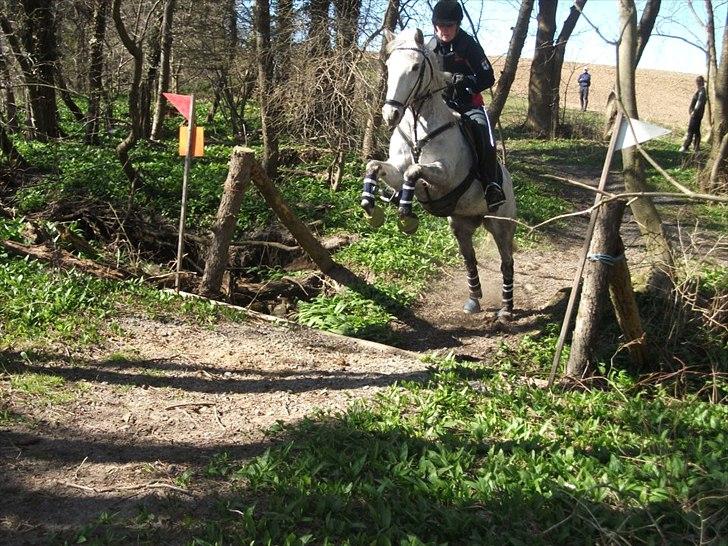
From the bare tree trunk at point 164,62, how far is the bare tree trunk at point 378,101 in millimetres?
4288

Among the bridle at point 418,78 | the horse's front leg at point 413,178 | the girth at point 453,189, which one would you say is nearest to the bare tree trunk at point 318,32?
the girth at point 453,189

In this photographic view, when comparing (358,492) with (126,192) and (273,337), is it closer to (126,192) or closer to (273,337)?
(273,337)

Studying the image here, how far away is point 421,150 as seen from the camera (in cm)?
762

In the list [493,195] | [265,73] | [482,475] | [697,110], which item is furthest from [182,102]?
[697,110]

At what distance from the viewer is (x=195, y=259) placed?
11422mm

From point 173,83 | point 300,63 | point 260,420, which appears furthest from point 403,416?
point 173,83

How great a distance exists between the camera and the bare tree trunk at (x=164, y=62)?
1658 cm

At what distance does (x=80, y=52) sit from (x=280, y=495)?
62.1 ft

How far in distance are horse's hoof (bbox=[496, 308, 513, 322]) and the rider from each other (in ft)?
4.58

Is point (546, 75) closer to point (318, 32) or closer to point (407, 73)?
point (318, 32)

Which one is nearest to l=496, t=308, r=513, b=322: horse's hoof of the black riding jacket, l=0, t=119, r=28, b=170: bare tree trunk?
the black riding jacket

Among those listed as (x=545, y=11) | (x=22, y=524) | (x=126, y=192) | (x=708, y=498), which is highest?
(x=545, y=11)

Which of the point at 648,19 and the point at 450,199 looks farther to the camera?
the point at 648,19

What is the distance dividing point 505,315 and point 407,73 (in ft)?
11.3
